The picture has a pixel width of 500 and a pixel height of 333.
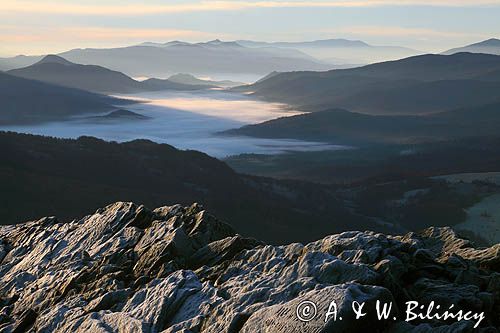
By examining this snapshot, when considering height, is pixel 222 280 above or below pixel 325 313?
below

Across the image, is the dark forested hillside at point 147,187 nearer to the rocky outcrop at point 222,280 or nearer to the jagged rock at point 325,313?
the rocky outcrop at point 222,280

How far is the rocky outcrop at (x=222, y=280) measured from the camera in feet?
62.3

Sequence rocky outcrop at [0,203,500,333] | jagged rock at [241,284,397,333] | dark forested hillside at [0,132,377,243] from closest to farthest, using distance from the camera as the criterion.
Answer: jagged rock at [241,284,397,333] < rocky outcrop at [0,203,500,333] < dark forested hillside at [0,132,377,243]

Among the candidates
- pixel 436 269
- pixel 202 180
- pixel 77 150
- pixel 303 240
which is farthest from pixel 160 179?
pixel 436 269

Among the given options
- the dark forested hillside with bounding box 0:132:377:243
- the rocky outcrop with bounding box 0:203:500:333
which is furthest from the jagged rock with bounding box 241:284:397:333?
the dark forested hillside with bounding box 0:132:377:243

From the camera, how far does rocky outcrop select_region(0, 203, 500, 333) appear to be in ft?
62.3

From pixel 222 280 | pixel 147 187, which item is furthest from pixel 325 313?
pixel 147 187

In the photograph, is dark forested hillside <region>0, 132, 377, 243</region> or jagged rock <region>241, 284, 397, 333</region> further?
dark forested hillside <region>0, 132, 377, 243</region>

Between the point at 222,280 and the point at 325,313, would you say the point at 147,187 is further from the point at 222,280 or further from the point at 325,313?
the point at 325,313

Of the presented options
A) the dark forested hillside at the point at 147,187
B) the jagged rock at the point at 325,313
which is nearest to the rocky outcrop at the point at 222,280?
the jagged rock at the point at 325,313

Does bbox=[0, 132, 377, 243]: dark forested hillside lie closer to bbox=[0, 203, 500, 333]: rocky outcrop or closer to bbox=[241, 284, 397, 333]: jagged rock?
bbox=[0, 203, 500, 333]: rocky outcrop

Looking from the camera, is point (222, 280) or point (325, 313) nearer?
point (325, 313)

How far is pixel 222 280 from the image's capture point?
2294cm

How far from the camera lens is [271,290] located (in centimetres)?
2080
